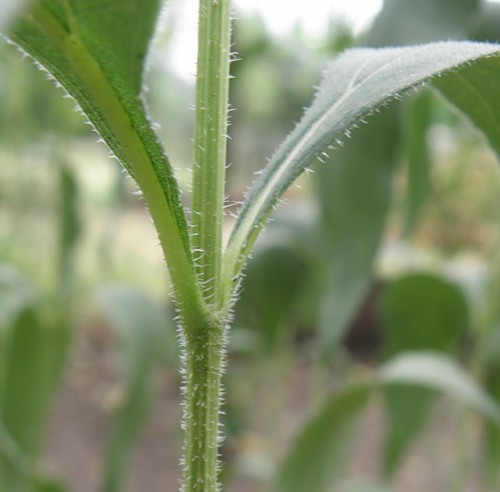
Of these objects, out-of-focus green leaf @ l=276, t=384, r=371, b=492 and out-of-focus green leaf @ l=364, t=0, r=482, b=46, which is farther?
out-of-focus green leaf @ l=276, t=384, r=371, b=492

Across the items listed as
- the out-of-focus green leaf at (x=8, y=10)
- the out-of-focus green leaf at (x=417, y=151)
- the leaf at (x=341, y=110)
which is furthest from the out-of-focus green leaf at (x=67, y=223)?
the out-of-focus green leaf at (x=8, y=10)

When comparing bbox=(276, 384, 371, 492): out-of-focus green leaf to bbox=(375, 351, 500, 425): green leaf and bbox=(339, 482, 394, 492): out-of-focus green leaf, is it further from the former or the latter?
bbox=(339, 482, 394, 492): out-of-focus green leaf

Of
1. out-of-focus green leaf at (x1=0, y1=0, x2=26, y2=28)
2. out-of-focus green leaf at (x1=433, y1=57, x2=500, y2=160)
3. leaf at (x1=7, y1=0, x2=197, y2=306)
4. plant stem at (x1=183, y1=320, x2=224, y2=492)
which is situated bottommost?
plant stem at (x1=183, y1=320, x2=224, y2=492)

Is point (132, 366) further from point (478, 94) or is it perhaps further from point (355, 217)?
point (478, 94)

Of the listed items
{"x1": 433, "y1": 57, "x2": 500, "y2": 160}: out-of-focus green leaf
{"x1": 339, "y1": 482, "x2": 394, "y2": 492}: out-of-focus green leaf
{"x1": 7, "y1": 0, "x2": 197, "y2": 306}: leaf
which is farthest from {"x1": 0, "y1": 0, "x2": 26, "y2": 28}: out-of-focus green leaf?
{"x1": 339, "y1": 482, "x2": 394, "y2": 492}: out-of-focus green leaf

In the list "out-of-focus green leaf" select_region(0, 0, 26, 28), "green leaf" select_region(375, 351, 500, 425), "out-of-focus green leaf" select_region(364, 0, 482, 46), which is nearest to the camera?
"out-of-focus green leaf" select_region(0, 0, 26, 28)

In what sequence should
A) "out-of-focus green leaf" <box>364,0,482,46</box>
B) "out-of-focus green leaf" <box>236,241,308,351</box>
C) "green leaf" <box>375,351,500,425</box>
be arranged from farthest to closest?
"out-of-focus green leaf" <box>236,241,308,351</box> → "green leaf" <box>375,351,500,425</box> → "out-of-focus green leaf" <box>364,0,482,46</box>

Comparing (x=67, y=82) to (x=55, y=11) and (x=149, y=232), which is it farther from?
(x=149, y=232)
